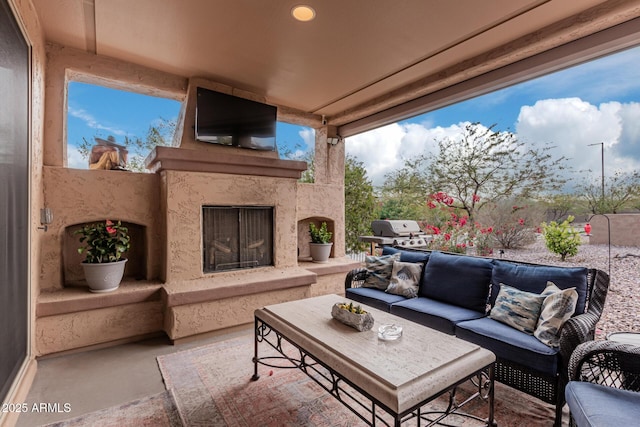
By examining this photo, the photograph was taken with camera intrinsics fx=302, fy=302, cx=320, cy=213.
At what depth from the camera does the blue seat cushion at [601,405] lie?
120cm

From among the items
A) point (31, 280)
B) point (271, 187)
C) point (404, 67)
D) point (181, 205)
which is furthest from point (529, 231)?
point (31, 280)

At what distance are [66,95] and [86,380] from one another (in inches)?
108

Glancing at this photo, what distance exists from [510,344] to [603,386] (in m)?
0.53

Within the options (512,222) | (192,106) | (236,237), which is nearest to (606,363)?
(512,222)

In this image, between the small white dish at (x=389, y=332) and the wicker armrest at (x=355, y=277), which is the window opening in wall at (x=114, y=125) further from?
the small white dish at (x=389, y=332)

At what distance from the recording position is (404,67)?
3299mm

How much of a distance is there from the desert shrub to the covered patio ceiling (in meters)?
1.32

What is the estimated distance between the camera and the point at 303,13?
94.0 inches

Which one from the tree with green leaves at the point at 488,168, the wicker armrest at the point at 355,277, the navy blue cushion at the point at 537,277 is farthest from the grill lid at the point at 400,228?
the navy blue cushion at the point at 537,277

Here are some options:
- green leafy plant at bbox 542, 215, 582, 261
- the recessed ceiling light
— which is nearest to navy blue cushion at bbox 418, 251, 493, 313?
green leafy plant at bbox 542, 215, 582, 261

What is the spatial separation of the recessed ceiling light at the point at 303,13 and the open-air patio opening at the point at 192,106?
8 centimetres

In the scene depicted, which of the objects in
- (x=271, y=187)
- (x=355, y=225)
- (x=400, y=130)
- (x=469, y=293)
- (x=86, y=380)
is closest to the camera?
(x=86, y=380)

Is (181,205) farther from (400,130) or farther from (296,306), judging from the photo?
(400,130)

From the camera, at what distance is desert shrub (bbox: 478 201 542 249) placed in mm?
3176
